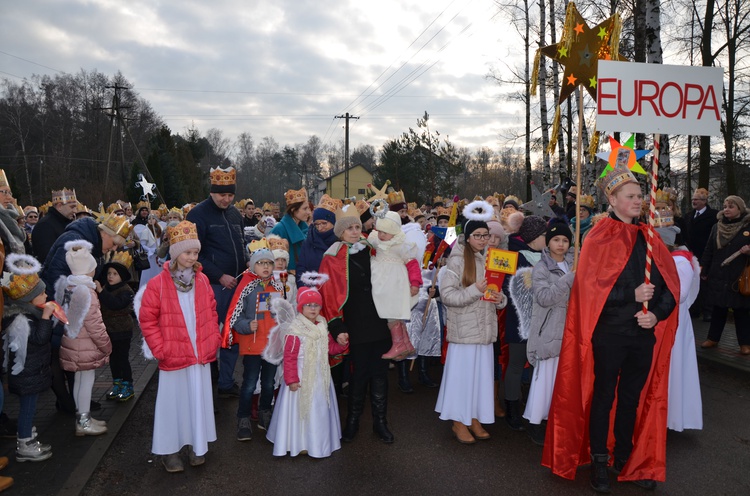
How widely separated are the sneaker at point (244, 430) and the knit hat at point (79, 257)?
6.58 feet

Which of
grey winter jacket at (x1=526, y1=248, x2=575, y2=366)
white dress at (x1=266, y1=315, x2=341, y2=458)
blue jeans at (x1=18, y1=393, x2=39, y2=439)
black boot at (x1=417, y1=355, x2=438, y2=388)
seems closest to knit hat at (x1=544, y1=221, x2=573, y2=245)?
grey winter jacket at (x1=526, y1=248, x2=575, y2=366)

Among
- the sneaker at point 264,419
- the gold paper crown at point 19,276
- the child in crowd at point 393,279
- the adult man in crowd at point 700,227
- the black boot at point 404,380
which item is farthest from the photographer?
the adult man in crowd at point 700,227

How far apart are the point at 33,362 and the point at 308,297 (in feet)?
7.66

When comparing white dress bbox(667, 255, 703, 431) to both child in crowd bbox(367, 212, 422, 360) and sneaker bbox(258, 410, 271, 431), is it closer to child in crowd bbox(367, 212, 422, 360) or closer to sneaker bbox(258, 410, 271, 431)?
child in crowd bbox(367, 212, 422, 360)

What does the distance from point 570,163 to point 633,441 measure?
2490 cm

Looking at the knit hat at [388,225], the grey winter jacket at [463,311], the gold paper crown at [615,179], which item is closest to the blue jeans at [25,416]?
the knit hat at [388,225]

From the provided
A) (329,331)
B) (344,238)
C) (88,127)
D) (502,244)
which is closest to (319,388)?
(329,331)

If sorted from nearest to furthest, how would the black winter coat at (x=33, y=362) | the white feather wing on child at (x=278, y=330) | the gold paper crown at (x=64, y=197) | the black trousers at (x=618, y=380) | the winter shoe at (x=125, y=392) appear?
the black trousers at (x=618, y=380) < the black winter coat at (x=33, y=362) < the white feather wing on child at (x=278, y=330) < the winter shoe at (x=125, y=392) < the gold paper crown at (x=64, y=197)

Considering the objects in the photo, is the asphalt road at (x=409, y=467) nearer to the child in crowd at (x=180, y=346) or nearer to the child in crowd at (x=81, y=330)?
the child in crowd at (x=180, y=346)

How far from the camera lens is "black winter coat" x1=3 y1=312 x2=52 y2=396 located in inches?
172

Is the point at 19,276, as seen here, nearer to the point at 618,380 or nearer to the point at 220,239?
the point at 220,239

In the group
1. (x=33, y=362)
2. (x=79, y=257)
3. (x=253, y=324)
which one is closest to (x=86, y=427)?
(x=33, y=362)

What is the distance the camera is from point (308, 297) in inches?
180

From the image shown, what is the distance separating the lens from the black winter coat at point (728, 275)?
7.52 m
